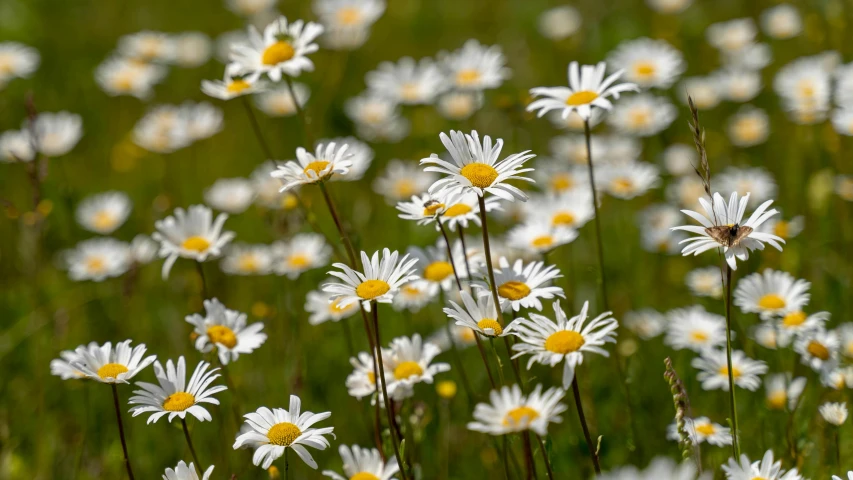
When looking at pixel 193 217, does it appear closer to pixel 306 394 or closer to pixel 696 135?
pixel 306 394

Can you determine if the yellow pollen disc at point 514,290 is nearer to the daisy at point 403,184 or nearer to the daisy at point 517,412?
the daisy at point 517,412

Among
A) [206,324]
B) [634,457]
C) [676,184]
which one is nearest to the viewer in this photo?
[206,324]

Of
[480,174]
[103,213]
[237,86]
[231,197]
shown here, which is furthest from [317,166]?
[103,213]

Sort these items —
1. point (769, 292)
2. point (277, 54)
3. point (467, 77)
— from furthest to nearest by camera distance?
point (467, 77), point (277, 54), point (769, 292)

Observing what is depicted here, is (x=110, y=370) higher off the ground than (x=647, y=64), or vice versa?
(x=647, y=64)

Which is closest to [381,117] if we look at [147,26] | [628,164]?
[628,164]

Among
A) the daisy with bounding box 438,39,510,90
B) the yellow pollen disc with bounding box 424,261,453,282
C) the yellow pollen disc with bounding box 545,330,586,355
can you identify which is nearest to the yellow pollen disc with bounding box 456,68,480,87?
the daisy with bounding box 438,39,510,90

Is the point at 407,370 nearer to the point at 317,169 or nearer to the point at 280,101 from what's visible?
the point at 317,169
